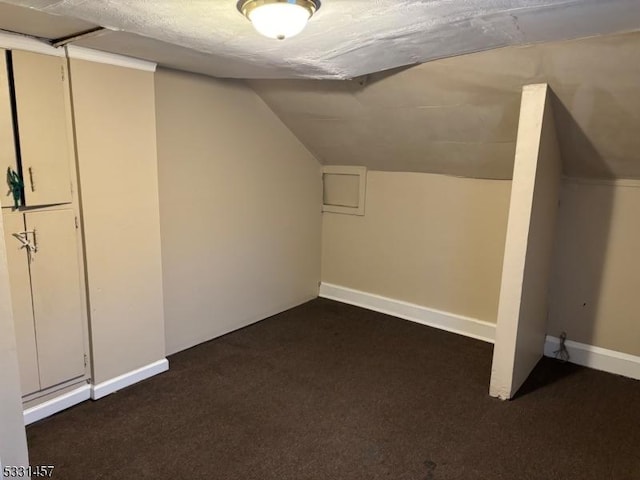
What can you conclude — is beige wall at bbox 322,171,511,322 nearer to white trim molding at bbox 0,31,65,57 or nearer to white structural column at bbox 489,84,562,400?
white structural column at bbox 489,84,562,400

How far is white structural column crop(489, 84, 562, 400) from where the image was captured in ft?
7.55

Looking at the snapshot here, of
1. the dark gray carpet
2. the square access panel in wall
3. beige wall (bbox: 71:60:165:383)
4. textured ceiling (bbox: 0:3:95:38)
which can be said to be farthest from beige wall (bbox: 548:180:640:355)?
textured ceiling (bbox: 0:3:95:38)

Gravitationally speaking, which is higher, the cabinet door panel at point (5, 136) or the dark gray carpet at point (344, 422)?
the cabinet door panel at point (5, 136)

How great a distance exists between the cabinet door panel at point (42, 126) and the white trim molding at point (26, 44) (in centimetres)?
2

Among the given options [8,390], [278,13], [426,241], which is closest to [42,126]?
[8,390]

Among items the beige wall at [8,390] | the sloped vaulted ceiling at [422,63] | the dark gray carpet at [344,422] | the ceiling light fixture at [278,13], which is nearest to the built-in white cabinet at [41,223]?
the sloped vaulted ceiling at [422,63]

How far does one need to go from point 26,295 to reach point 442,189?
2.77 metres

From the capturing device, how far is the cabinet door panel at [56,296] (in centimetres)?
220

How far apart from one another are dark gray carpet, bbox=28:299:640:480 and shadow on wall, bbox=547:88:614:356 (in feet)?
1.07

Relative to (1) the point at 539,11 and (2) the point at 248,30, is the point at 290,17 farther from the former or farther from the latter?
(1) the point at 539,11

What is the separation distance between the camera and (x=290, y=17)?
146 cm

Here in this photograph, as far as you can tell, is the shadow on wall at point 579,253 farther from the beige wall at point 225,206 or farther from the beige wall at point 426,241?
the beige wall at point 225,206

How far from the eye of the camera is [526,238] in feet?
7.85

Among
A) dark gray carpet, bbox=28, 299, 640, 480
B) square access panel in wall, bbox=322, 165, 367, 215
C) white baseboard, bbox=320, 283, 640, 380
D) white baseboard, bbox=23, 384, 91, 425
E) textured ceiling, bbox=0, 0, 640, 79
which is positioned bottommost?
dark gray carpet, bbox=28, 299, 640, 480
